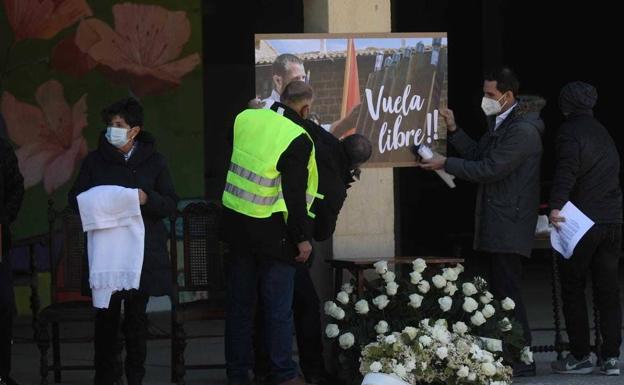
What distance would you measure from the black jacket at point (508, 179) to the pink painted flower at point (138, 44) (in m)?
3.91

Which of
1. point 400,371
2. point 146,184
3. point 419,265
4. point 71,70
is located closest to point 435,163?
point 419,265

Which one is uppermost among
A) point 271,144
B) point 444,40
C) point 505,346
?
point 444,40

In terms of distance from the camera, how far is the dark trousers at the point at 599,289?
8.48 meters

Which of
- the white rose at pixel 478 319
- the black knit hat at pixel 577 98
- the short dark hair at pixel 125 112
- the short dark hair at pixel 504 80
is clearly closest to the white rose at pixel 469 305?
the white rose at pixel 478 319

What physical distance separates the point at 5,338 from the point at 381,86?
8.92 feet

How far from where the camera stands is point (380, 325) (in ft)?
25.5

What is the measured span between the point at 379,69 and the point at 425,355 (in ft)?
6.33

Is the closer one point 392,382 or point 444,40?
point 392,382

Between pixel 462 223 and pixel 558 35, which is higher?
pixel 558 35

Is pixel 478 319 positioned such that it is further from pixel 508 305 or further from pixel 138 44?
pixel 138 44

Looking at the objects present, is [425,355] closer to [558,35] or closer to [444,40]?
[444,40]

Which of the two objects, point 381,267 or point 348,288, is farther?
point 348,288

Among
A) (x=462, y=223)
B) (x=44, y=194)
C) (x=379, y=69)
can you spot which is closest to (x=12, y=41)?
(x=44, y=194)

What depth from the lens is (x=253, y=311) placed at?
786cm
